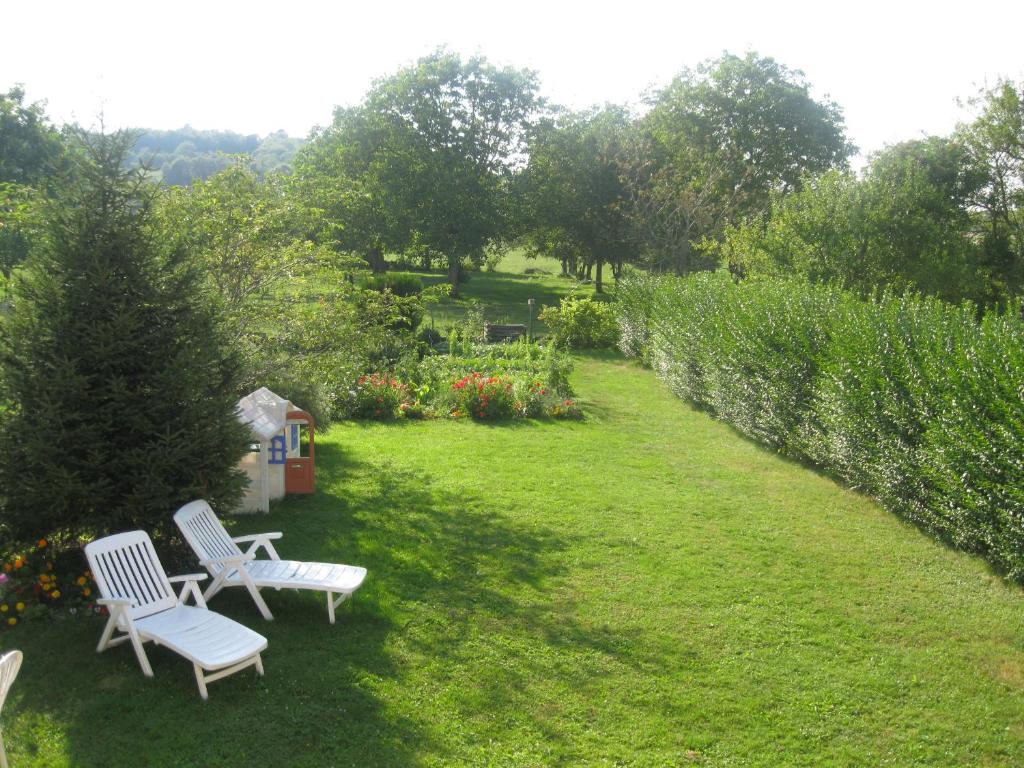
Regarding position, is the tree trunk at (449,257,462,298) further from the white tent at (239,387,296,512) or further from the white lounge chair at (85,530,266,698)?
the white lounge chair at (85,530,266,698)

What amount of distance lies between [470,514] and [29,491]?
14.4 ft

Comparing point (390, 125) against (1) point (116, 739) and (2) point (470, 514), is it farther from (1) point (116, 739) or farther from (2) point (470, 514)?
(1) point (116, 739)

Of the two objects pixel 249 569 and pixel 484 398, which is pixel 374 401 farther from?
pixel 249 569

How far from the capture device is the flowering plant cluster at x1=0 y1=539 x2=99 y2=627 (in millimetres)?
5547

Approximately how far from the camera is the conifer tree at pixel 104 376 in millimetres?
5586

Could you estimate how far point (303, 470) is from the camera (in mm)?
8930

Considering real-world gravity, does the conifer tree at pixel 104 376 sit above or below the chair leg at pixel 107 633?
above

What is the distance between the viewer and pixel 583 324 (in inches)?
979

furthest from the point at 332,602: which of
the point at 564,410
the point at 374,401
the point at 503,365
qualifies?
the point at 503,365

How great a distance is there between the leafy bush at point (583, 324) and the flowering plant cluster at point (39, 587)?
1958 cm

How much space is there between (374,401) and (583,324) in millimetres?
12189

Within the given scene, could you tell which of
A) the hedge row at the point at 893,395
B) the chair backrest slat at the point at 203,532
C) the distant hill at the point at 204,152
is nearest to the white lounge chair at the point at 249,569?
the chair backrest slat at the point at 203,532

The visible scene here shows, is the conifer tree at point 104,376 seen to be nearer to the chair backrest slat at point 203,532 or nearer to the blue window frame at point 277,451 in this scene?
the chair backrest slat at point 203,532

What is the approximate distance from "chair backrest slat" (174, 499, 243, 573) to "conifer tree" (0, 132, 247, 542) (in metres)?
0.16
